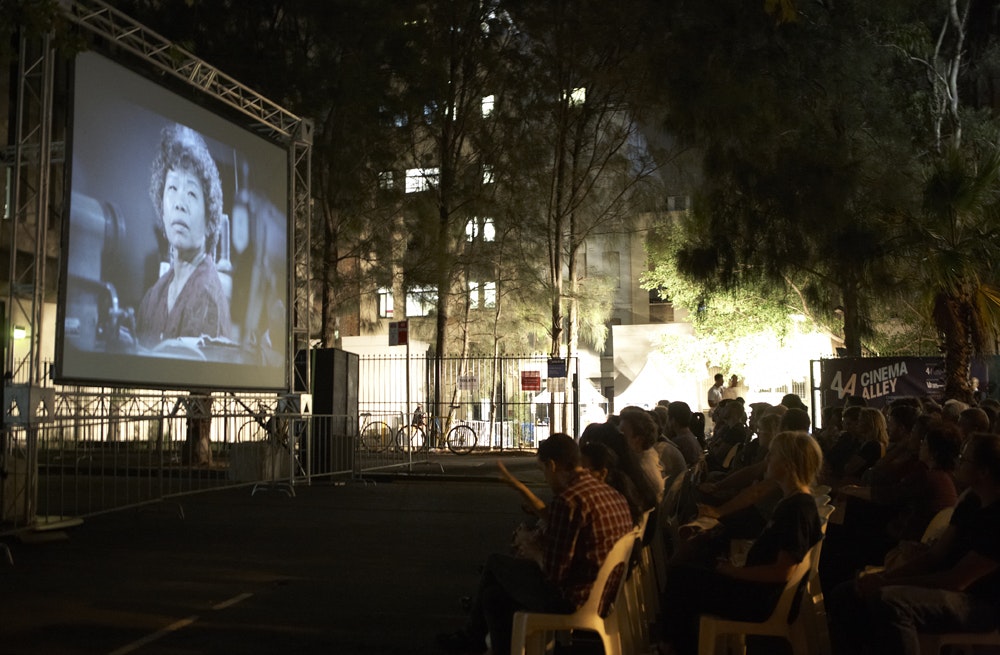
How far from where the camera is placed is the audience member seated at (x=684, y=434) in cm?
959

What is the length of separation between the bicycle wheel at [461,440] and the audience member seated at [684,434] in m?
14.5

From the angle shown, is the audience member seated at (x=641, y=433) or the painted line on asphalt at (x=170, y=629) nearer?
the painted line on asphalt at (x=170, y=629)

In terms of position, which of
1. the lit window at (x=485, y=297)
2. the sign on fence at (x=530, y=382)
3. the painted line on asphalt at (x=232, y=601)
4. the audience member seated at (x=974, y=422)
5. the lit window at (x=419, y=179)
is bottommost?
the painted line on asphalt at (x=232, y=601)

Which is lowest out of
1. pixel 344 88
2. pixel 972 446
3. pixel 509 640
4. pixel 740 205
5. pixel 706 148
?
pixel 509 640

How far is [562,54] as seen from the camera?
1066 inches

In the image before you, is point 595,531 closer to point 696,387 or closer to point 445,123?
point 445,123

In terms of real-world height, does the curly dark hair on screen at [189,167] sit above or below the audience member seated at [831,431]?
above

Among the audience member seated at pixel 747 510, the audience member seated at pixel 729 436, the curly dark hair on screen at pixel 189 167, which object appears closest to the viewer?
the audience member seated at pixel 747 510

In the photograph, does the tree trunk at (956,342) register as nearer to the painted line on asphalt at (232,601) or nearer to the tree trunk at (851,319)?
the tree trunk at (851,319)

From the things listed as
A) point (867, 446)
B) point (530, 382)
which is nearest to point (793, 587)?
point (867, 446)

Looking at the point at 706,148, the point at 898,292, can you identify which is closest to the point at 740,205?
the point at 706,148

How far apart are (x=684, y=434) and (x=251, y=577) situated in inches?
160

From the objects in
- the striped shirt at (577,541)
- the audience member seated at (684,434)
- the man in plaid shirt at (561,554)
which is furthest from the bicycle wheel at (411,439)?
the striped shirt at (577,541)

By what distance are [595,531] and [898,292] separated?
15.5 m
